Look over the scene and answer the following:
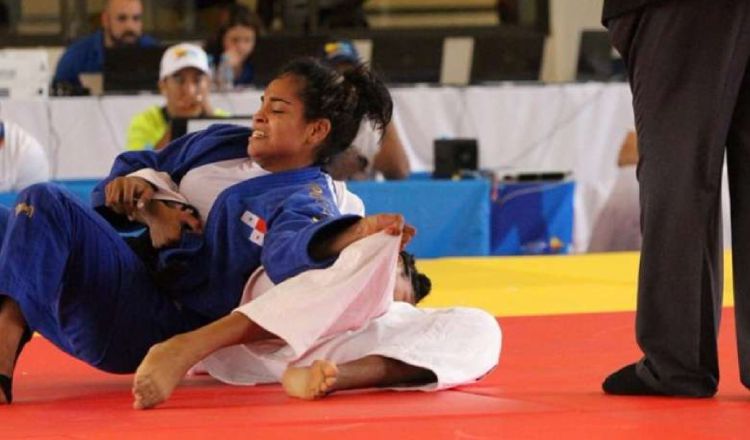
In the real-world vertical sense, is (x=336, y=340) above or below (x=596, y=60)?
above

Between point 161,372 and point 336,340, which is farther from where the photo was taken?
point 336,340

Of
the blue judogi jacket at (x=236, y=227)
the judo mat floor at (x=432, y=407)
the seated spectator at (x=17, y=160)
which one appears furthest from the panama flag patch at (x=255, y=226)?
the seated spectator at (x=17, y=160)

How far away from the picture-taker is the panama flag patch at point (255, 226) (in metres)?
3.49

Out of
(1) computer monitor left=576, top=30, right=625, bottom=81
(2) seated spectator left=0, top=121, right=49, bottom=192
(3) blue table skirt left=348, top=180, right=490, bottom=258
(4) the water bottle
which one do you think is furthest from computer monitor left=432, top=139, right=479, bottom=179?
(1) computer monitor left=576, top=30, right=625, bottom=81

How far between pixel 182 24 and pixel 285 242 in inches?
380

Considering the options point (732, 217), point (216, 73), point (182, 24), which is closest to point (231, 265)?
point (732, 217)

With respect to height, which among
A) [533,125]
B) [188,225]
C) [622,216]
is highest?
[188,225]

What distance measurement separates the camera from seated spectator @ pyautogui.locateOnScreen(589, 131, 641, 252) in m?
7.56

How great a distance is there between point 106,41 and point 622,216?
3.63 metres

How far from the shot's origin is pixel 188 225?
11.9ft

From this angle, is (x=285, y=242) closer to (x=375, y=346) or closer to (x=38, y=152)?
(x=375, y=346)

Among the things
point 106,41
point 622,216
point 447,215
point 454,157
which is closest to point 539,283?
point 447,215

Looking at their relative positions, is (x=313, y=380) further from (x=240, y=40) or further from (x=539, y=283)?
(x=240, y=40)

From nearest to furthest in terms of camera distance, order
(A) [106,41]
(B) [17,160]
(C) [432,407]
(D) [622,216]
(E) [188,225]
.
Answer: (C) [432,407], (E) [188,225], (B) [17,160], (D) [622,216], (A) [106,41]
